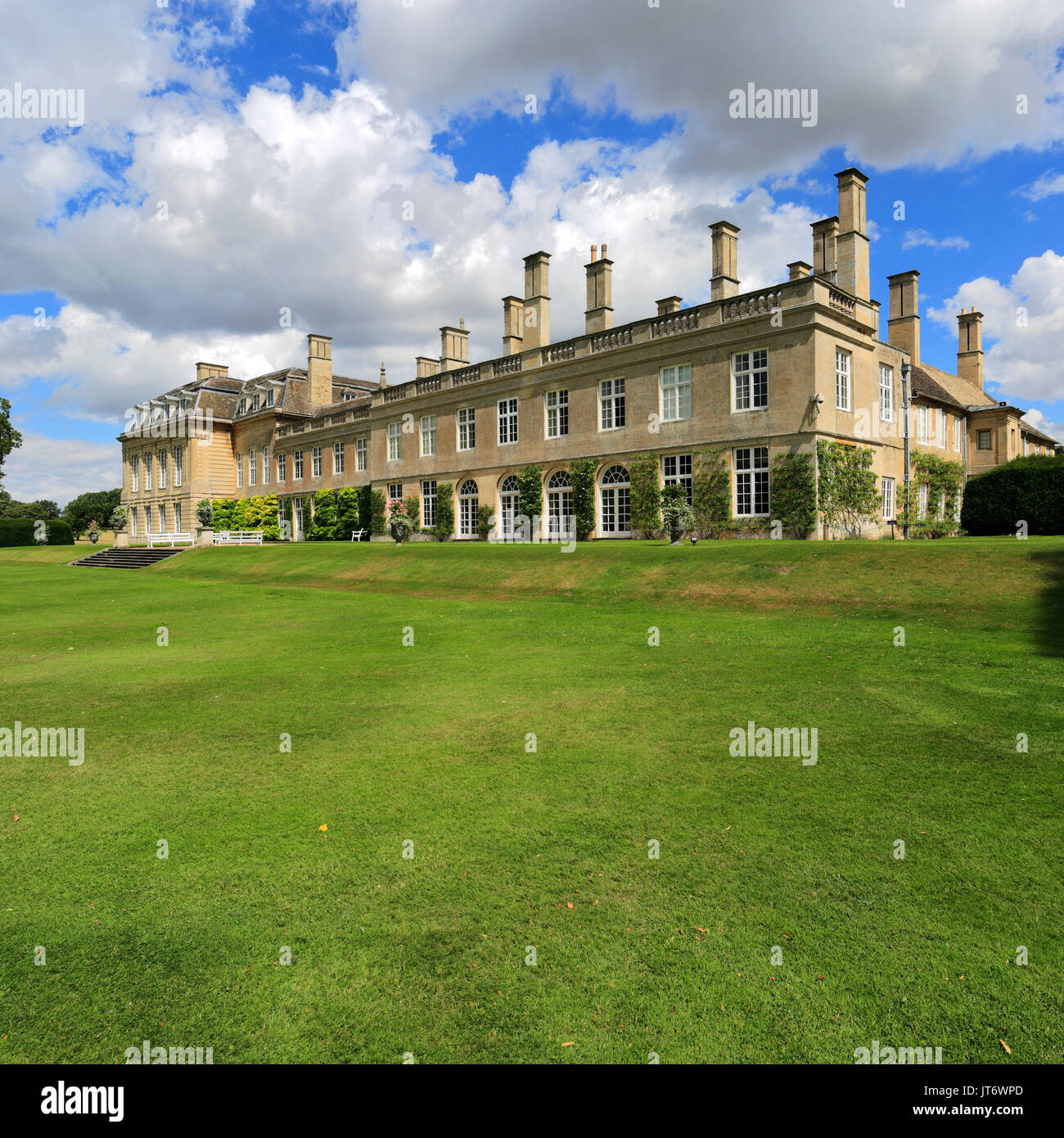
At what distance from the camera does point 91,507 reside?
118562mm

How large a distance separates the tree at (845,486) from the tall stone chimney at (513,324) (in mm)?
18475

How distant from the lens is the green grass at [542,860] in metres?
3.19

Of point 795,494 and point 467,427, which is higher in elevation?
point 467,427

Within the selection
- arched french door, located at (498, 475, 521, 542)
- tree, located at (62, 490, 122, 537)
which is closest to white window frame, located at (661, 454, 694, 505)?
arched french door, located at (498, 475, 521, 542)

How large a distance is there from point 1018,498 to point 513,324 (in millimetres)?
25306

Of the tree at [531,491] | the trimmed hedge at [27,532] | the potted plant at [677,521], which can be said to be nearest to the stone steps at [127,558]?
the trimmed hedge at [27,532]

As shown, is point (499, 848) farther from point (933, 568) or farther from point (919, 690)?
point (933, 568)

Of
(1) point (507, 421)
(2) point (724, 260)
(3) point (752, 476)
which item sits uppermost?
(2) point (724, 260)

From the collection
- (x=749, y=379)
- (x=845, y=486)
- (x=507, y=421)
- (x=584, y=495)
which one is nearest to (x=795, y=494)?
(x=845, y=486)

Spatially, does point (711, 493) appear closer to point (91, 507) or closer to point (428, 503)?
point (428, 503)

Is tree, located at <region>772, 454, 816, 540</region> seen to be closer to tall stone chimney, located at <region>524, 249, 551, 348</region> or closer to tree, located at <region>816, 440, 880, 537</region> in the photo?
tree, located at <region>816, 440, 880, 537</region>

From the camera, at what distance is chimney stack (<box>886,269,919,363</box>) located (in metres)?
39.9

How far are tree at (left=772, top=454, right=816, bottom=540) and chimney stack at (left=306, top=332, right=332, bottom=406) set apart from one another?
4282 centimetres
